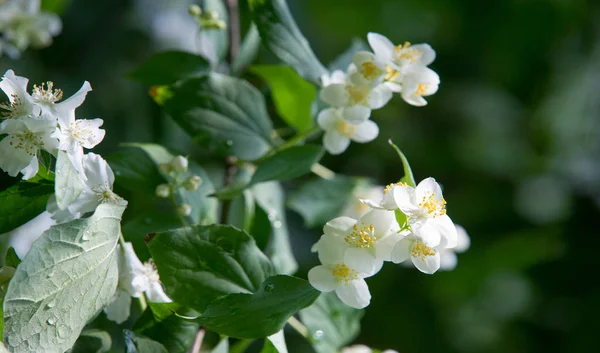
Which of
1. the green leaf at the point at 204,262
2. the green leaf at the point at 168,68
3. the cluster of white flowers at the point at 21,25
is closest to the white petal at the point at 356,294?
the green leaf at the point at 204,262

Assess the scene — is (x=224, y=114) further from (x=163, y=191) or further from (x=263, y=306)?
(x=263, y=306)

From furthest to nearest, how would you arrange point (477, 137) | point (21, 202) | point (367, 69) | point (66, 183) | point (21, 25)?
point (477, 137) < point (21, 25) < point (367, 69) < point (21, 202) < point (66, 183)

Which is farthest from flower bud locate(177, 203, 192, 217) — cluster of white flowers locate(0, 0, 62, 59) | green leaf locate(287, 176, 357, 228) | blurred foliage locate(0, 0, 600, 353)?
blurred foliage locate(0, 0, 600, 353)

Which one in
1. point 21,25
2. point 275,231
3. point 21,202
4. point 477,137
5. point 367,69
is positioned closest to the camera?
point 21,202

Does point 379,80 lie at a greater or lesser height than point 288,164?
greater

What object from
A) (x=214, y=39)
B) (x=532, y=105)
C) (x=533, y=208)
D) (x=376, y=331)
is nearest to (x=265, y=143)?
(x=214, y=39)

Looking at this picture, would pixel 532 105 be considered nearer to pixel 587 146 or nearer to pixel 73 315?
pixel 587 146

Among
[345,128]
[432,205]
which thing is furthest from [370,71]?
[432,205]
